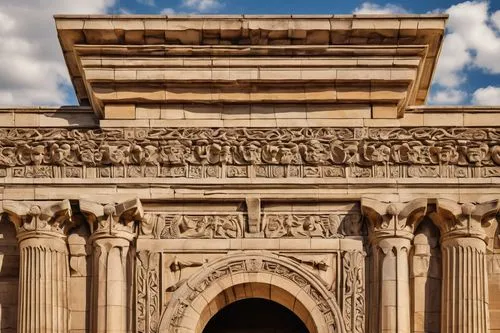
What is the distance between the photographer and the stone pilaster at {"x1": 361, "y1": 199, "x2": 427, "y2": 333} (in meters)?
32.3

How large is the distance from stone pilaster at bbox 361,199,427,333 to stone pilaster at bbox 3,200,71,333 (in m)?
5.20

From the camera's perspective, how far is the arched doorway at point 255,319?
35.1 m

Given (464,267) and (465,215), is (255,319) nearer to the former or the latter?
(464,267)

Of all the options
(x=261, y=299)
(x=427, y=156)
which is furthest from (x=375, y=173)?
(x=261, y=299)

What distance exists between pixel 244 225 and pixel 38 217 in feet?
11.5

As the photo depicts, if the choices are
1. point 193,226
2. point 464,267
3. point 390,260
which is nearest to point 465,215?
point 464,267

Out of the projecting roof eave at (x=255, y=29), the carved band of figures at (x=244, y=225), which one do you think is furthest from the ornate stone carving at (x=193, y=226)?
the projecting roof eave at (x=255, y=29)

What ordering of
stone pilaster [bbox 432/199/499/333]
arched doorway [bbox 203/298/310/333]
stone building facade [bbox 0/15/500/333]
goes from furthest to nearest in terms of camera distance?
arched doorway [bbox 203/298/310/333], stone building facade [bbox 0/15/500/333], stone pilaster [bbox 432/199/499/333]

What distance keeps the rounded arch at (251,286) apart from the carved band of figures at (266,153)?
A: 1.52 meters

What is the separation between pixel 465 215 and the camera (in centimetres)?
3250

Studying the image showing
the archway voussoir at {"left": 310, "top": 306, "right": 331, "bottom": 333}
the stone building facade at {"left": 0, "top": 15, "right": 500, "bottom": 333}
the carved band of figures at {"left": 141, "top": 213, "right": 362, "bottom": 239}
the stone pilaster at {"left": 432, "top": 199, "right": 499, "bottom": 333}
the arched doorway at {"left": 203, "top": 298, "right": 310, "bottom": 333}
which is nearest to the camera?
the stone pilaster at {"left": 432, "top": 199, "right": 499, "bottom": 333}

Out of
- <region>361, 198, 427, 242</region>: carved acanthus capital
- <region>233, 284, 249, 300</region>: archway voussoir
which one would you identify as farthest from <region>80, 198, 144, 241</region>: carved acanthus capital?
<region>361, 198, 427, 242</region>: carved acanthus capital

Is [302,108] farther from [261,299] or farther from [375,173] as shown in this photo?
[261,299]

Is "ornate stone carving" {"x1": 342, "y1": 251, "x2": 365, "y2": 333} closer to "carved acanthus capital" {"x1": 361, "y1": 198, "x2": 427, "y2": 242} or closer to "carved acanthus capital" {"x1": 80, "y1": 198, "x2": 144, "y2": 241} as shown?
"carved acanthus capital" {"x1": 361, "y1": 198, "x2": 427, "y2": 242}
